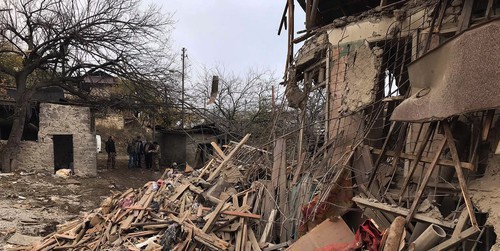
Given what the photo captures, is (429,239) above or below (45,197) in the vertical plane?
above

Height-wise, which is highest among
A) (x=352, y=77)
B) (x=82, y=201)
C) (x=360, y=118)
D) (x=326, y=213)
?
(x=352, y=77)

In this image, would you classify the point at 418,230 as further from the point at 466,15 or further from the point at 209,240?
the point at 209,240

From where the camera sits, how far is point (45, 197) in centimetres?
1212

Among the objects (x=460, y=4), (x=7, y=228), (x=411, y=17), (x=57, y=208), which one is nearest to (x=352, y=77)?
(x=411, y=17)

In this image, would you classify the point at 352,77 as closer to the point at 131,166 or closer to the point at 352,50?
the point at 352,50

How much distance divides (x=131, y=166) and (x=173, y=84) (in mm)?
4717

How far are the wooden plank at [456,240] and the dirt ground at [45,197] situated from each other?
23.6 feet

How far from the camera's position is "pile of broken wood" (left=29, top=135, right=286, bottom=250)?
5703 millimetres

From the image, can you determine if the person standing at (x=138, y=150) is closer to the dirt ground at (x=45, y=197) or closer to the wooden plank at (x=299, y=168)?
the dirt ground at (x=45, y=197)

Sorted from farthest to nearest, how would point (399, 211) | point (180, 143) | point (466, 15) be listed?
point (180, 143)
point (466, 15)
point (399, 211)

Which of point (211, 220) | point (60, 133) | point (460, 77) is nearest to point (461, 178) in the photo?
point (460, 77)

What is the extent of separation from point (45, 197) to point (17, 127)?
5466 millimetres

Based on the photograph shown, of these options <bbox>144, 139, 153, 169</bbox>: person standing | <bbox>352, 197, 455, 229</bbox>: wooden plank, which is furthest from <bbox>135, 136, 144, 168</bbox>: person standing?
<bbox>352, 197, 455, 229</bbox>: wooden plank

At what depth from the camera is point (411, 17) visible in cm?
562
